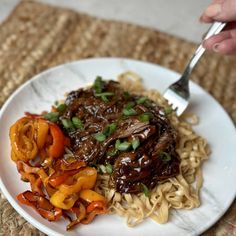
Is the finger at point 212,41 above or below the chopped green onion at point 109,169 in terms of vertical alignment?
above

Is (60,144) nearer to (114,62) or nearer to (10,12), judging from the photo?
(114,62)

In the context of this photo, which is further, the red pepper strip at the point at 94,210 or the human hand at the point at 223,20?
the human hand at the point at 223,20

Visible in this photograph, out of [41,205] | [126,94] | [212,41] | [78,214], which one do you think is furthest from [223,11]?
[41,205]

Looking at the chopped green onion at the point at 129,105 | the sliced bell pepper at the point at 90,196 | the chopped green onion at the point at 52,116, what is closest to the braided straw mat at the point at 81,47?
the chopped green onion at the point at 52,116

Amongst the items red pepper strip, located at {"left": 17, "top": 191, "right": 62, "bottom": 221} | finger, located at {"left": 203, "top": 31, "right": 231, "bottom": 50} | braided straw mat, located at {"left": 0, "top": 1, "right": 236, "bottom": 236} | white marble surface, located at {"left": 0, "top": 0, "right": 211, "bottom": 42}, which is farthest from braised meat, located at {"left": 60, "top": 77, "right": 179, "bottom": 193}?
white marble surface, located at {"left": 0, "top": 0, "right": 211, "bottom": 42}

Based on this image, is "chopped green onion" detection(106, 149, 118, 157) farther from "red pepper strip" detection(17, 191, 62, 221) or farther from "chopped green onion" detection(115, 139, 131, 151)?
"red pepper strip" detection(17, 191, 62, 221)

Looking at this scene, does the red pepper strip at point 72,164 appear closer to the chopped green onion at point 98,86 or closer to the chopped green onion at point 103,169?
the chopped green onion at point 103,169

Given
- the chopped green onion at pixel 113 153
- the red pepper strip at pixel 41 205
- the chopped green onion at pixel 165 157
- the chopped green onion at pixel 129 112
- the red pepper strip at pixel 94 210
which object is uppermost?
the chopped green onion at pixel 129 112

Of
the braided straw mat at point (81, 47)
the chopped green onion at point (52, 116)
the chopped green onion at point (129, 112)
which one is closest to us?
the chopped green onion at point (129, 112)
